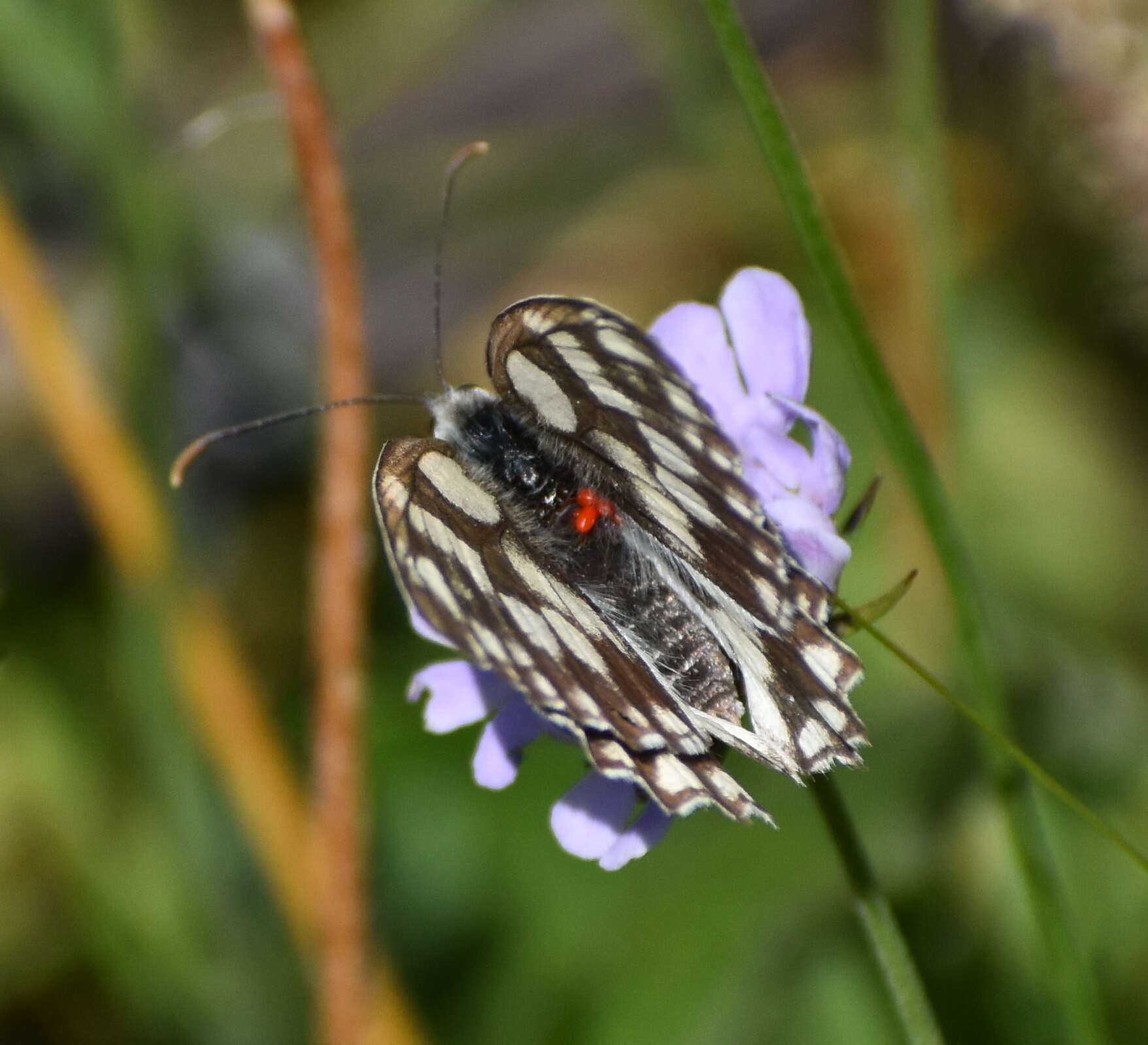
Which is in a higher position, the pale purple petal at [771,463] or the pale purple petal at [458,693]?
the pale purple petal at [771,463]

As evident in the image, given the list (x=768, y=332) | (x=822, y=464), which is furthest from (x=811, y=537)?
(x=768, y=332)

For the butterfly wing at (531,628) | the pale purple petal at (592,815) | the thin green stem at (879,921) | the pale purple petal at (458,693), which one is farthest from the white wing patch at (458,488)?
the thin green stem at (879,921)

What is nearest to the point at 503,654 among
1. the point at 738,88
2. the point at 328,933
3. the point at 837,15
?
the point at 738,88

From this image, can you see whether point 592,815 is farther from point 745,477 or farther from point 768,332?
point 768,332

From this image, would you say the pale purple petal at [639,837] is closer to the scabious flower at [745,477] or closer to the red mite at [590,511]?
the scabious flower at [745,477]

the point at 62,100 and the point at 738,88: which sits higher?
the point at 62,100

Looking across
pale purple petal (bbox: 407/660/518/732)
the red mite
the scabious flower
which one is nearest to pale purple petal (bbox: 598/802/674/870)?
the scabious flower

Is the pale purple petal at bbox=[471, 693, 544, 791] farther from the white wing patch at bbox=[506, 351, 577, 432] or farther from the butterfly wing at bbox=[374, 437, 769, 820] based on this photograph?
the white wing patch at bbox=[506, 351, 577, 432]

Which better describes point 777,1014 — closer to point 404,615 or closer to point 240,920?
point 240,920
